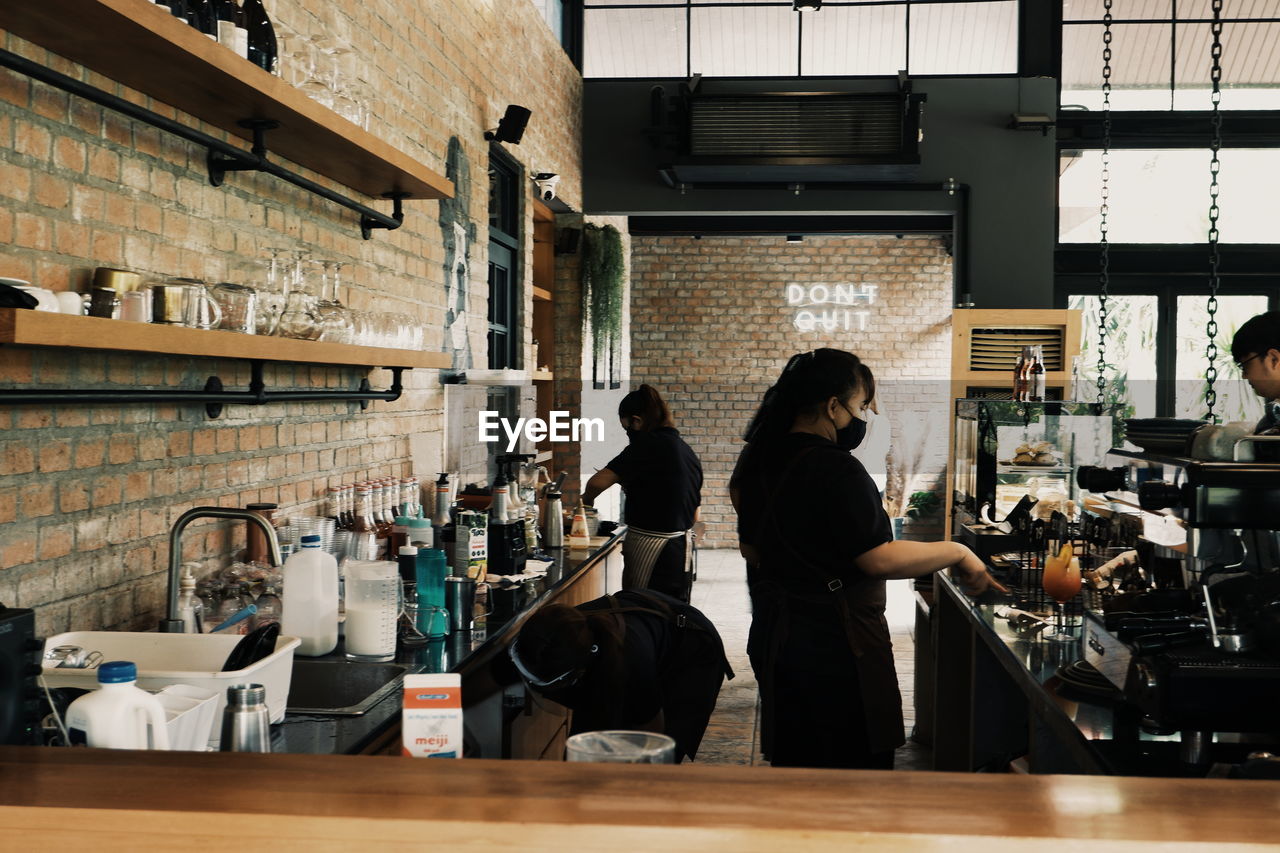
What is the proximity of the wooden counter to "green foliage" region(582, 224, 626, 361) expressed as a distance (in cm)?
653

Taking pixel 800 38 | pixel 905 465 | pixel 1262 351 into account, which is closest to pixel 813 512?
pixel 1262 351

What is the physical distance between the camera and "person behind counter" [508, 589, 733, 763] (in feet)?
7.70

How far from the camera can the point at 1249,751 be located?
1.86 meters

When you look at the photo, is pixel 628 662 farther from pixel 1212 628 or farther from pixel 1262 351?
pixel 1262 351

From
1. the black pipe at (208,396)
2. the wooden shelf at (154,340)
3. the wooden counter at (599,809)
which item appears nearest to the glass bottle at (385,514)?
the black pipe at (208,396)

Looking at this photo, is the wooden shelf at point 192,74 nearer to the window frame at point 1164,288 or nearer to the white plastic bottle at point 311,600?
the white plastic bottle at point 311,600

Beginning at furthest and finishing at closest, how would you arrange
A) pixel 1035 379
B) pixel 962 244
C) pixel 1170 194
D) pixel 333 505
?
pixel 1170 194
pixel 962 244
pixel 1035 379
pixel 333 505

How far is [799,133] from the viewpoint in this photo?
6.83 meters

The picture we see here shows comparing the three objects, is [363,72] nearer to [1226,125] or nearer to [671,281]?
[1226,125]

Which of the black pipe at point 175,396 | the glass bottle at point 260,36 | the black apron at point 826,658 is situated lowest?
the black apron at point 826,658

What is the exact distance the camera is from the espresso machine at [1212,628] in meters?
1.82

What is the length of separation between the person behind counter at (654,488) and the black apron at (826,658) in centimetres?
230

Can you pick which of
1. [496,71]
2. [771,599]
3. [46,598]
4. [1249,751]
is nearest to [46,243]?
[46,598]

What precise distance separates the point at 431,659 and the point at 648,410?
271 cm
